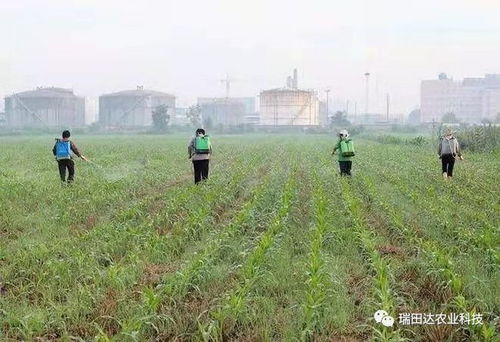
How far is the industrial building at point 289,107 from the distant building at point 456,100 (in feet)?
161

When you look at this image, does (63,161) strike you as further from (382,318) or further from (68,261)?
(382,318)

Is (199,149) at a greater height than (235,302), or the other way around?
(199,149)

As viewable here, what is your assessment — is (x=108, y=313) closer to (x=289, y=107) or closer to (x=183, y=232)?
(x=183, y=232)

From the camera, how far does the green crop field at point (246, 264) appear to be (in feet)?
17.8

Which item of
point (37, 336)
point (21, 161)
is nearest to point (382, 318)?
point (37, 336)

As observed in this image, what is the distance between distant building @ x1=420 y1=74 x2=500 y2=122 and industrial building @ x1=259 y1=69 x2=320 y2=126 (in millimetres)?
49193

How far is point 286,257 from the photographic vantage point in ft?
25.2

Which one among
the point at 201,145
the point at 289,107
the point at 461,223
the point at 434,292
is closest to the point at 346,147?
the point at 201,145

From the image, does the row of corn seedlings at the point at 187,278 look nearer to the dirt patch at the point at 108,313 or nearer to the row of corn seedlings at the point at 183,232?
the row of corn seedlings at the point at 183,232

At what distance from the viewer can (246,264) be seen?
23.0 ft

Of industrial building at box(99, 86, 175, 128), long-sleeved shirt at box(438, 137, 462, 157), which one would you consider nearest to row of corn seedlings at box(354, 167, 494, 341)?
long-sleeved shirt at box(438, 137, 462, 157)

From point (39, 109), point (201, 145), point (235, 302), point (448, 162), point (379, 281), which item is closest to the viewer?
point (235, 302)

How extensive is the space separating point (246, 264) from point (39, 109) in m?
110

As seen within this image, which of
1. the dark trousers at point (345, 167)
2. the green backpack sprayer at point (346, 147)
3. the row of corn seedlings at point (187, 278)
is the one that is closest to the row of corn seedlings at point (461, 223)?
the green backpack sprayer at point (346, 147)
